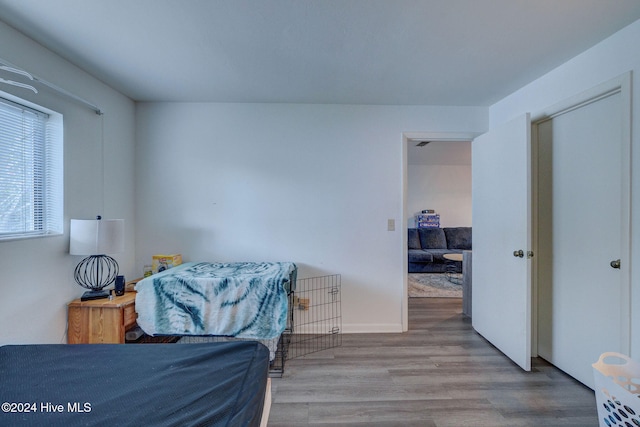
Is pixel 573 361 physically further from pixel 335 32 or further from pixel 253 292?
pixel 335 32

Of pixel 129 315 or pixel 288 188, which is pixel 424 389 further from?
pixel 129 315

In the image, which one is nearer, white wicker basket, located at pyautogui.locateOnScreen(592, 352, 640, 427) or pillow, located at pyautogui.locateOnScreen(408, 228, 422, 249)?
white wicker basket, located at pyautogui.locateOnScreen(592, 352, 640, 427)

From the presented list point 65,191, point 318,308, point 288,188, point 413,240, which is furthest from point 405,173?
point 413,240

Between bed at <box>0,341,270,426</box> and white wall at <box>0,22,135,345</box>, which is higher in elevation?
white wall at <box>0,22,135,345</box>

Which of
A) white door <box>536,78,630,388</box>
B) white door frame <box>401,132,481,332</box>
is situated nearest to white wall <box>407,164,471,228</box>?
white door frame <box>401,132,481,332</box>

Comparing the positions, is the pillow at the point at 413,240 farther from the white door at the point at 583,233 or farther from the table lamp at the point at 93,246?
the table lamp at the point at 93,246

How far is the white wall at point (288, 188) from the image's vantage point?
9.02 feet

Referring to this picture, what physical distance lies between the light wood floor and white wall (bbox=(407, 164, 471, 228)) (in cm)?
407

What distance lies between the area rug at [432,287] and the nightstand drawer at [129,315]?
3421mm

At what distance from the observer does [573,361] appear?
1976 mm

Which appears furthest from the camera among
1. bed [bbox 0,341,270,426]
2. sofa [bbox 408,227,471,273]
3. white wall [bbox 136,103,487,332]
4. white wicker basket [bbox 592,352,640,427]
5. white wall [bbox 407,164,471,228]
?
white wall [bbox 407,164,471,228]

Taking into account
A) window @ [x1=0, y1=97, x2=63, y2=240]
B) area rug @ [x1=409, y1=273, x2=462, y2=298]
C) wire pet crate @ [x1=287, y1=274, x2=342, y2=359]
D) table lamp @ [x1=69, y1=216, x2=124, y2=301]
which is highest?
window @ [x1=0, y1=97, x2=63, y2=240]

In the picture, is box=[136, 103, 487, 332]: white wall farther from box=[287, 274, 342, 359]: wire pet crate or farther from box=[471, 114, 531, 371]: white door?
box=[471, 114, 531, 371]: white door

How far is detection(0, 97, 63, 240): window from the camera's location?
1.65m
